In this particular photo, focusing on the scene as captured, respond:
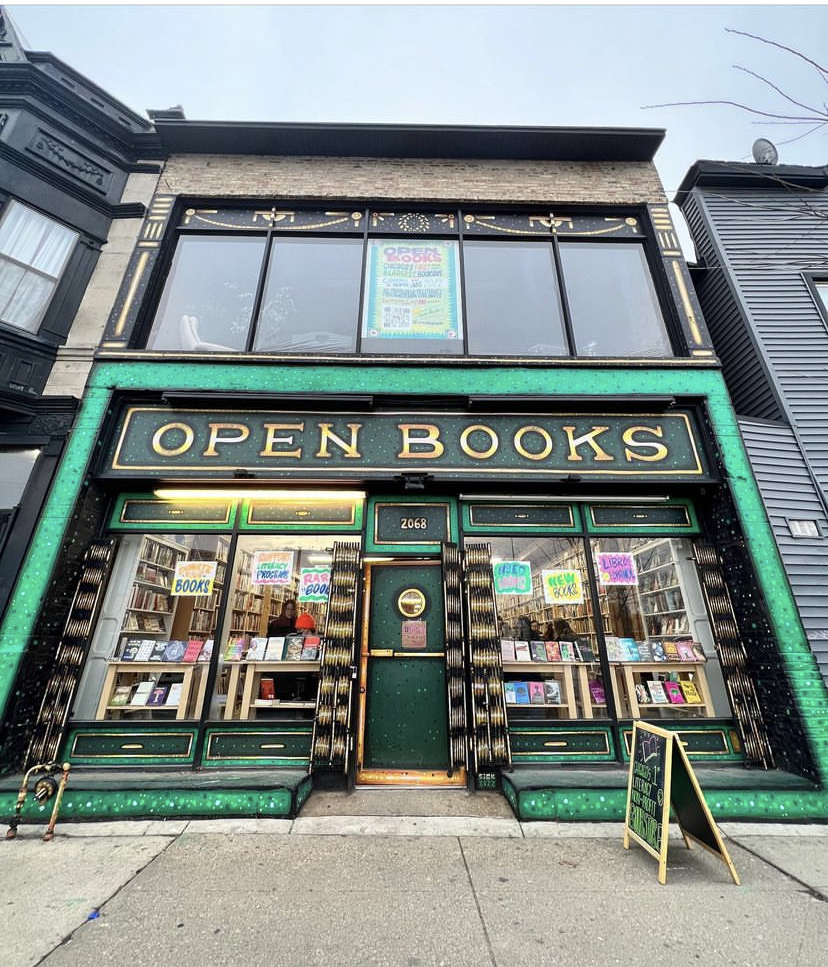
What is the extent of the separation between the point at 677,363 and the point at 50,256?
417 inches

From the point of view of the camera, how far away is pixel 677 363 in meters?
7.11

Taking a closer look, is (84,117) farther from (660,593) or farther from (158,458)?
(660,593)

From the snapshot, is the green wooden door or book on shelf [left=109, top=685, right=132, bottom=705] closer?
the green wooden door

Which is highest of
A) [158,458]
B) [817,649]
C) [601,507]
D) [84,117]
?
[84,117]

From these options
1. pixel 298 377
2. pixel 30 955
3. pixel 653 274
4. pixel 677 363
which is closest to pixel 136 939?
pixel 30 955

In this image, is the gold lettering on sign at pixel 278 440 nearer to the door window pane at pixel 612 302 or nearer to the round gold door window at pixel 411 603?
the round gold door window at pixel 411 603

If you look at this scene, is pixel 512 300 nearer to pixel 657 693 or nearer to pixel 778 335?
pixel 778 335

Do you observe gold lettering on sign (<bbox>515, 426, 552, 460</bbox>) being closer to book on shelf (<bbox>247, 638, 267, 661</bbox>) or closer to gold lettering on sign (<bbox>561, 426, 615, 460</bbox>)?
gold lettering on sign (<bbox>561, 426, 615, 460</bbox>)

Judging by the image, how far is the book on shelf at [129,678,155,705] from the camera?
5.70 metres

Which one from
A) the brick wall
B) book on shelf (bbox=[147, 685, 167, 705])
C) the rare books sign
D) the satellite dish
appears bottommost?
book on shelf (bbox=[147, 685, 167, 705])

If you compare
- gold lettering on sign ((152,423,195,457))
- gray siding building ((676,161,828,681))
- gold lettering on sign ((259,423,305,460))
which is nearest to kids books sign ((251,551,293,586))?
gold lettering on sign ((259,423,305,460))

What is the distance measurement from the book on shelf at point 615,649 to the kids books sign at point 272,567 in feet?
15.0

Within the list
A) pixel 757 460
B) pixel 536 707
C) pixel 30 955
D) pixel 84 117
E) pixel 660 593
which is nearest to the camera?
pixel 30 955

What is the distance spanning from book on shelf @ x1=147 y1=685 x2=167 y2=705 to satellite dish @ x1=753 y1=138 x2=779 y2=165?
1641 cm
